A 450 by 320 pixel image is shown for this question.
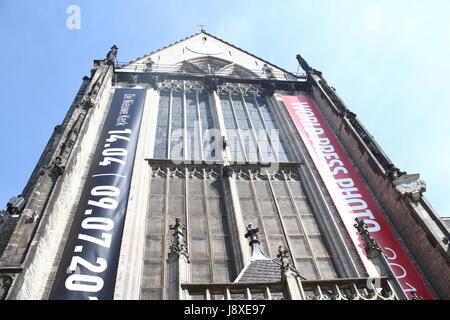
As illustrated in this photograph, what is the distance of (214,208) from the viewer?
43.0ft

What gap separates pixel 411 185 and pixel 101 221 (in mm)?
9192

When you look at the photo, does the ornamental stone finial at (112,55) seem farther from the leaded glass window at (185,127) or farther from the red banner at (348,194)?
the red banner at (348,194)

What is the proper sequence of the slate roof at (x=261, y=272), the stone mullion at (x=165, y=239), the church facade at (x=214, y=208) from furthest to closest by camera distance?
the stone mullion at (x=165, y=239) < the church facade at (x=214, y=208) < the slate roof at (x=261, y=272)

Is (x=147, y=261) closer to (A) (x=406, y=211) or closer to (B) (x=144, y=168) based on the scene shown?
(B) (x=144, y=168)

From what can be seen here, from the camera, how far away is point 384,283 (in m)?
7.60

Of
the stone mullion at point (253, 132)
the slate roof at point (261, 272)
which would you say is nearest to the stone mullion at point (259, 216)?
the stone mullion at point (253, 132)

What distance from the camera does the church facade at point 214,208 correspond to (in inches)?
343

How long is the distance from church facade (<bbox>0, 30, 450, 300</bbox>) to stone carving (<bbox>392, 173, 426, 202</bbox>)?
0.14 feet

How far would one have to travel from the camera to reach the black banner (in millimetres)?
9172

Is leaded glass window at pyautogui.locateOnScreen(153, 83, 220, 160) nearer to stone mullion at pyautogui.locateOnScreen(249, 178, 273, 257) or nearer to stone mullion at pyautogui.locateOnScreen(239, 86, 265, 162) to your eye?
stone mullion at pyautogui.locateOnScreen(239, 86, 265, 162)

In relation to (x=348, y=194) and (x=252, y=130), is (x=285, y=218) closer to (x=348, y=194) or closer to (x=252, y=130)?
(x=348, y=194)

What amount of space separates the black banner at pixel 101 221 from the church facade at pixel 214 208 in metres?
0.04

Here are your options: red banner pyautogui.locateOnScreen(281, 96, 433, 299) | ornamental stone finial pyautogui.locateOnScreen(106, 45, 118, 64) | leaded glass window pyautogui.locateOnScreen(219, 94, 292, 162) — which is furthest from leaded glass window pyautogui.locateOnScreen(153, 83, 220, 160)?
red banner pyautogui.locateOnScreen(281, 96, 433, 299)

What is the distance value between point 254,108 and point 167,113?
4.34 metres
